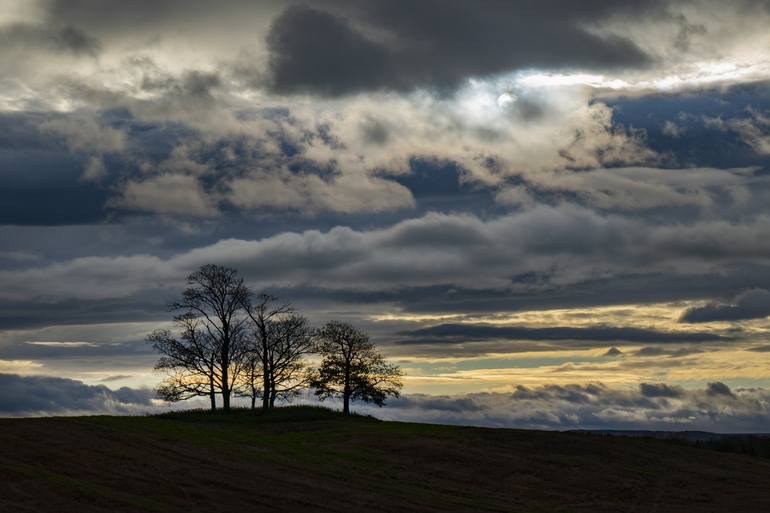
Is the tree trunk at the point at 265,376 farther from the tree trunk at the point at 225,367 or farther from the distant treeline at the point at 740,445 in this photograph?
the distant treeline at the point at 740,445

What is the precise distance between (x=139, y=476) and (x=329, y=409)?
50822 millimetres

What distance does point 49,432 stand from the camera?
52906mm

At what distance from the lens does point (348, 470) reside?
2229 inches

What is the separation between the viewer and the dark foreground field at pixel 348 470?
42.3m

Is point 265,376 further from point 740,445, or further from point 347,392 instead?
point 740,445

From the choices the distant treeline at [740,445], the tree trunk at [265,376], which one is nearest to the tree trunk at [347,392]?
the tree trunk at [265,376]

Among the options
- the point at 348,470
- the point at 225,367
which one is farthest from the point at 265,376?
the point at 348,470

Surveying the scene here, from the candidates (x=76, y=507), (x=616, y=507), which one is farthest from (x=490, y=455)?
(x=76, y=507)

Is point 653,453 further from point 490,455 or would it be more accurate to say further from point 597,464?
point 490,455

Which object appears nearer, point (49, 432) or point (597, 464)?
point (49, 432)

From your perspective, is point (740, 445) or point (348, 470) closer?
point (348, 470)

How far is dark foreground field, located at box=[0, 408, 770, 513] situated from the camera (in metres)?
42.3

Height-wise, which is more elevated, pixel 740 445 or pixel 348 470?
pixel 348 470

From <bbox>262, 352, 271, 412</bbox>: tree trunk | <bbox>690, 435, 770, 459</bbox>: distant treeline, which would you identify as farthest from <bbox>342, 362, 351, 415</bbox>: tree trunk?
<bbox>690, 435, 770, 459</bbox>: distant treeline
